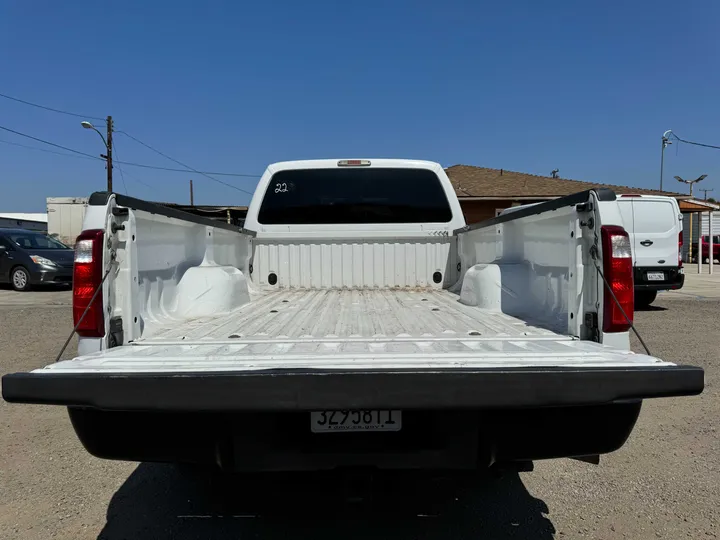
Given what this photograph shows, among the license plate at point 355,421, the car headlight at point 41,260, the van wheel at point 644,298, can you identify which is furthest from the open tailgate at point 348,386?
the car headlight at point 41,260

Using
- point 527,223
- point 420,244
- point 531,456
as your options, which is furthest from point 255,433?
point 420,244

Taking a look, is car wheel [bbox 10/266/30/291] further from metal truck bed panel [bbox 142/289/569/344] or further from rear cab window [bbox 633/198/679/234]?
rear cab window [bbox 633/198/679/234]

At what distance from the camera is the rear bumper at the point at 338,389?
5.58 feet

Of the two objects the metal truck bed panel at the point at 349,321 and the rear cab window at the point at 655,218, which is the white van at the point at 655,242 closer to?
the rear cab window at the point at 655,218

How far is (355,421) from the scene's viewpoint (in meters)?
1.92

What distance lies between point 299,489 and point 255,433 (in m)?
1.17

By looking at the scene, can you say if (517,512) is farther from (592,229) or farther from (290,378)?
(290,378)

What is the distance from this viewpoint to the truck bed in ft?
6.05

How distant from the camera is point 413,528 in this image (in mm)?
2600

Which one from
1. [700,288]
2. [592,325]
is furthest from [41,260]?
[700,288]

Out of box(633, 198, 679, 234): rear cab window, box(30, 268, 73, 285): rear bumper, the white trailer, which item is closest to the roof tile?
box(633, 198, 679, 234): rear cab window

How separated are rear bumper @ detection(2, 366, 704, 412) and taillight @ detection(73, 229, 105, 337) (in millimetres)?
440

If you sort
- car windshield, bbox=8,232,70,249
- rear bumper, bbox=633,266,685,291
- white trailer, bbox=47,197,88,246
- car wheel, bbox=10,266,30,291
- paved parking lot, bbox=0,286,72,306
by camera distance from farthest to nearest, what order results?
1. white trailer, bbox=47,197,88,246
2. car windshield, bbox=8,232,70,249
3. car wheel, bbox=10,266,30,291
4. paved parking lot, bbox=0,286,72,306
5. rear bumper, bbox=633,266,685,291

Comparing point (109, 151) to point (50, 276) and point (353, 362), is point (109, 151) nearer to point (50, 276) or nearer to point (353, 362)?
point (50, 276)
